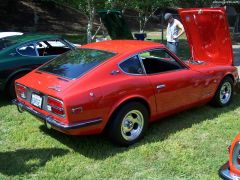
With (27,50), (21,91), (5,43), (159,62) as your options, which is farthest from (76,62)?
(5,43)

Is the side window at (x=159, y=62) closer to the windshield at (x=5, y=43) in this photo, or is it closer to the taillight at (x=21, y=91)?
the taillight at (x=21, y=91)

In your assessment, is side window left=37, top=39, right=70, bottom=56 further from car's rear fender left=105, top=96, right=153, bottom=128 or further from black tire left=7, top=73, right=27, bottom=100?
car's rear fender left=105, top=96, right=153, bottom=128

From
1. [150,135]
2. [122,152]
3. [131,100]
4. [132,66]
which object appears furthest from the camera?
[150,135]

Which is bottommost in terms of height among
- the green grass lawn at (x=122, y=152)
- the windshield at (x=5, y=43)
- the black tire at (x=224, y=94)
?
the green grass lawn at (x=122, y=152)

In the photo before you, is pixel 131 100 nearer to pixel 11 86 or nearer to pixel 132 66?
pixel 132 66

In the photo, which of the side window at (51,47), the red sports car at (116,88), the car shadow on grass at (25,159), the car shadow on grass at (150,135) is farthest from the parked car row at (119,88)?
the side window at (51,47)

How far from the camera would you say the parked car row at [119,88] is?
457 centimetres

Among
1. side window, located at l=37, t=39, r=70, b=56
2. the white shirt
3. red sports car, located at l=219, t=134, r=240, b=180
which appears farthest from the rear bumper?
the white shirt

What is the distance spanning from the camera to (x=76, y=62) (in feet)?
17.5

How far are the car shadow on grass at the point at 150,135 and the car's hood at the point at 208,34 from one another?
1.21 m

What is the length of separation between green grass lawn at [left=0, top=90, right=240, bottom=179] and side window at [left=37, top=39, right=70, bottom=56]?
6.86 ft

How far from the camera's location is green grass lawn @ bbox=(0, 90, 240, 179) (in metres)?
4.44

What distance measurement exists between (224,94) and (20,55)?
401 cm

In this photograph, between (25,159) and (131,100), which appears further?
(131,100)
